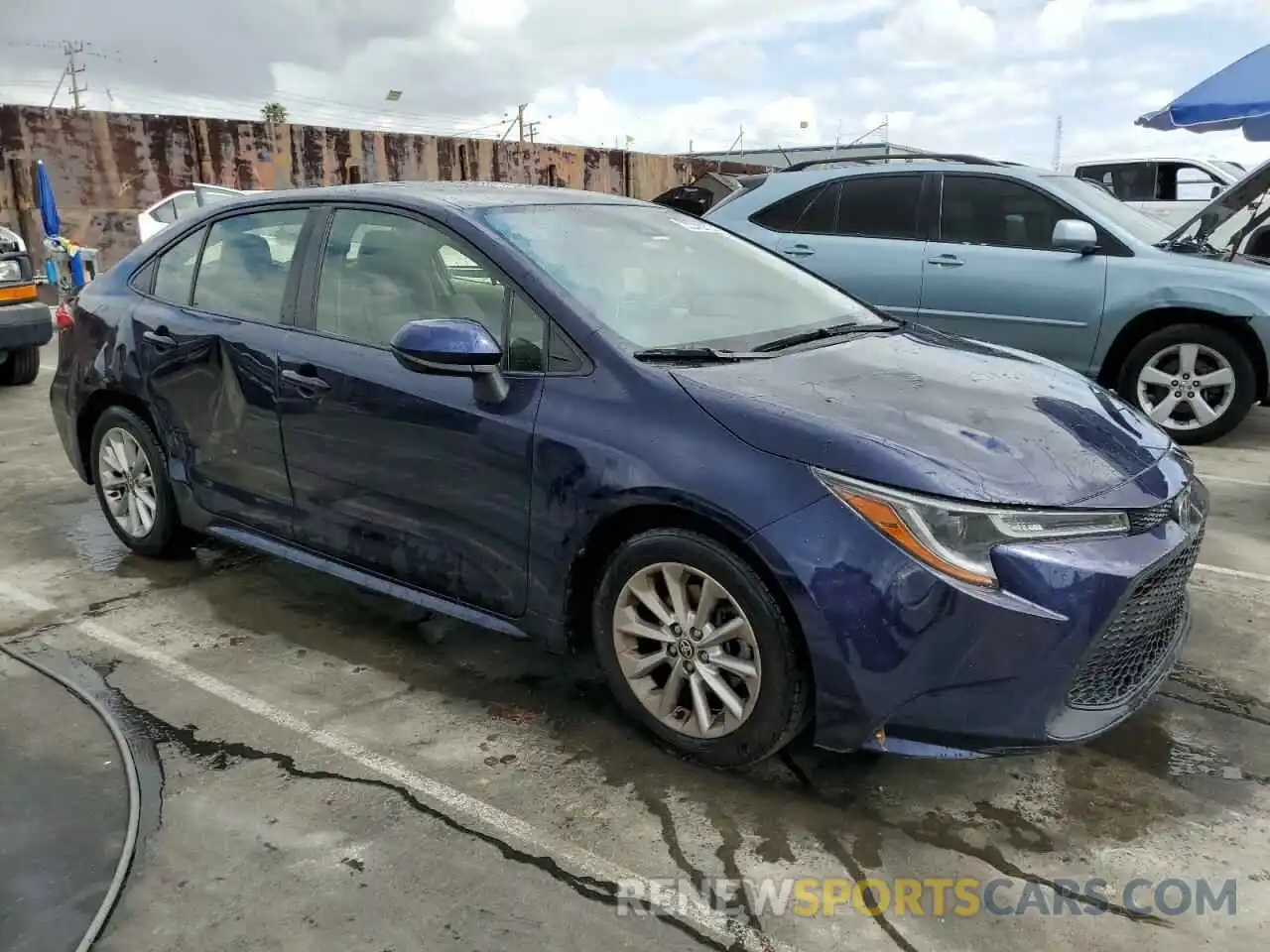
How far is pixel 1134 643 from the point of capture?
8.53ft

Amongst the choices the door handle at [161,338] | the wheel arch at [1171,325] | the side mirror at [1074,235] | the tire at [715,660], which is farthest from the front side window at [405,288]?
the wheel arch at [1171,325]

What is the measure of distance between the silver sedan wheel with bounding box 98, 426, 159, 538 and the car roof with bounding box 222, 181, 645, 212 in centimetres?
116

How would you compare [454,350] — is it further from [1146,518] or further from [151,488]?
[151,488]

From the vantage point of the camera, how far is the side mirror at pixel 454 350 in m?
2.88

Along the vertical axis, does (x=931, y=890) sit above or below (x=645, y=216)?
below

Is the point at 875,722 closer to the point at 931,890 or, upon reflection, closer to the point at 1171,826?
the point at 931,890

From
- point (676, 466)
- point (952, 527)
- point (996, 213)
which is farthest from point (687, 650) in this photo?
point (996, 213)

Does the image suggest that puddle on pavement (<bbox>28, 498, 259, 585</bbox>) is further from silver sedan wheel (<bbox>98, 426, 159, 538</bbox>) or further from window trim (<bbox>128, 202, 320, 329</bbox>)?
window trim (<bbox>128, 202, 320, 329</bbox>)

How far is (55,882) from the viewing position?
2371mm

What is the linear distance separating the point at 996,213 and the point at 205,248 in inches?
193

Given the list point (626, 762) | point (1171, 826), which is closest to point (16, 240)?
point (626, 762)

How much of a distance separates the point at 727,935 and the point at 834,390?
136 cm

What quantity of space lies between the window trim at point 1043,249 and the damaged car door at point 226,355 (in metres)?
4.59

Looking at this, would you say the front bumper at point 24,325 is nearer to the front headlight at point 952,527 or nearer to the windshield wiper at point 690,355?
the windshield wiper at point 690,355
